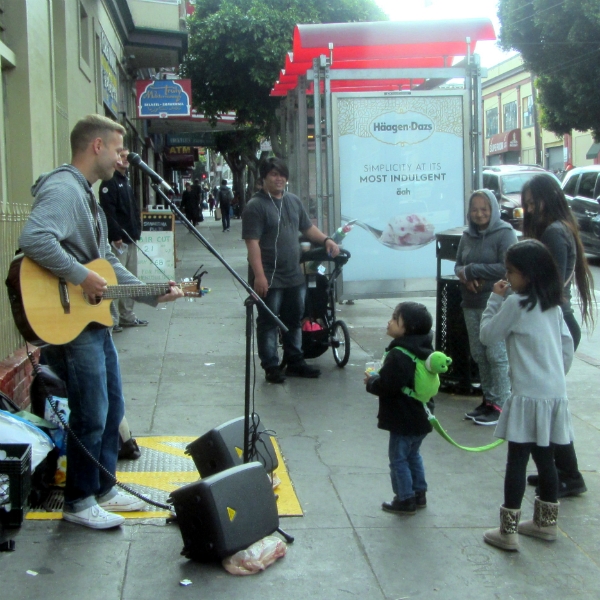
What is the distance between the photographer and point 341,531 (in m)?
4.21

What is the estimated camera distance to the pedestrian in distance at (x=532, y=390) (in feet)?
13.2

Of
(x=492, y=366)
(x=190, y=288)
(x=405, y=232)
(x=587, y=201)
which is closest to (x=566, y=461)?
(x=492, y=366)

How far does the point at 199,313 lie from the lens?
11.3m

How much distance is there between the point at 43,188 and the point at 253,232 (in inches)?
130

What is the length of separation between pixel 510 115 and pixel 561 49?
22211 mm

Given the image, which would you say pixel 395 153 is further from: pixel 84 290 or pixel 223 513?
pixel 223 513

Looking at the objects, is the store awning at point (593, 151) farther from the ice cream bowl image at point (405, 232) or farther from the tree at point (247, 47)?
the ice cream bowl image at point (405, 232)

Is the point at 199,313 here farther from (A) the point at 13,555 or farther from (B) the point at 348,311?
(A) the point at 13,555

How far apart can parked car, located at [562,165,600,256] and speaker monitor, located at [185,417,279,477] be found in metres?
13.9

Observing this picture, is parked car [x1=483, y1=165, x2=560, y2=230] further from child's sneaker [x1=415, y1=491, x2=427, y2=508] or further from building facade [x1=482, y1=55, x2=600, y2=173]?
building facade [x1=482, y1=55, x2=600, y2=173]

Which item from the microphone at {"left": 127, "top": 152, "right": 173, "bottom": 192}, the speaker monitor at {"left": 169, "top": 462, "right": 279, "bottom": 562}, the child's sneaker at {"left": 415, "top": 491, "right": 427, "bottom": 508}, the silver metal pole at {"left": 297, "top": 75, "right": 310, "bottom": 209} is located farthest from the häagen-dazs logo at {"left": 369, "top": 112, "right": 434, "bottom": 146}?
the speaker monitor at {"left": 169, "top": 462, "right": 279, "bottom": 562}

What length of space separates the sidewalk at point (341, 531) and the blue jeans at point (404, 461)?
0.16 metres

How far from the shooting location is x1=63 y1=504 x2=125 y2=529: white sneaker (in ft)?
13.6

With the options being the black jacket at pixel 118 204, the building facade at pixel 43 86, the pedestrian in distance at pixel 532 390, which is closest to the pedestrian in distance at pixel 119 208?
the black jacket at pixel 118 204
